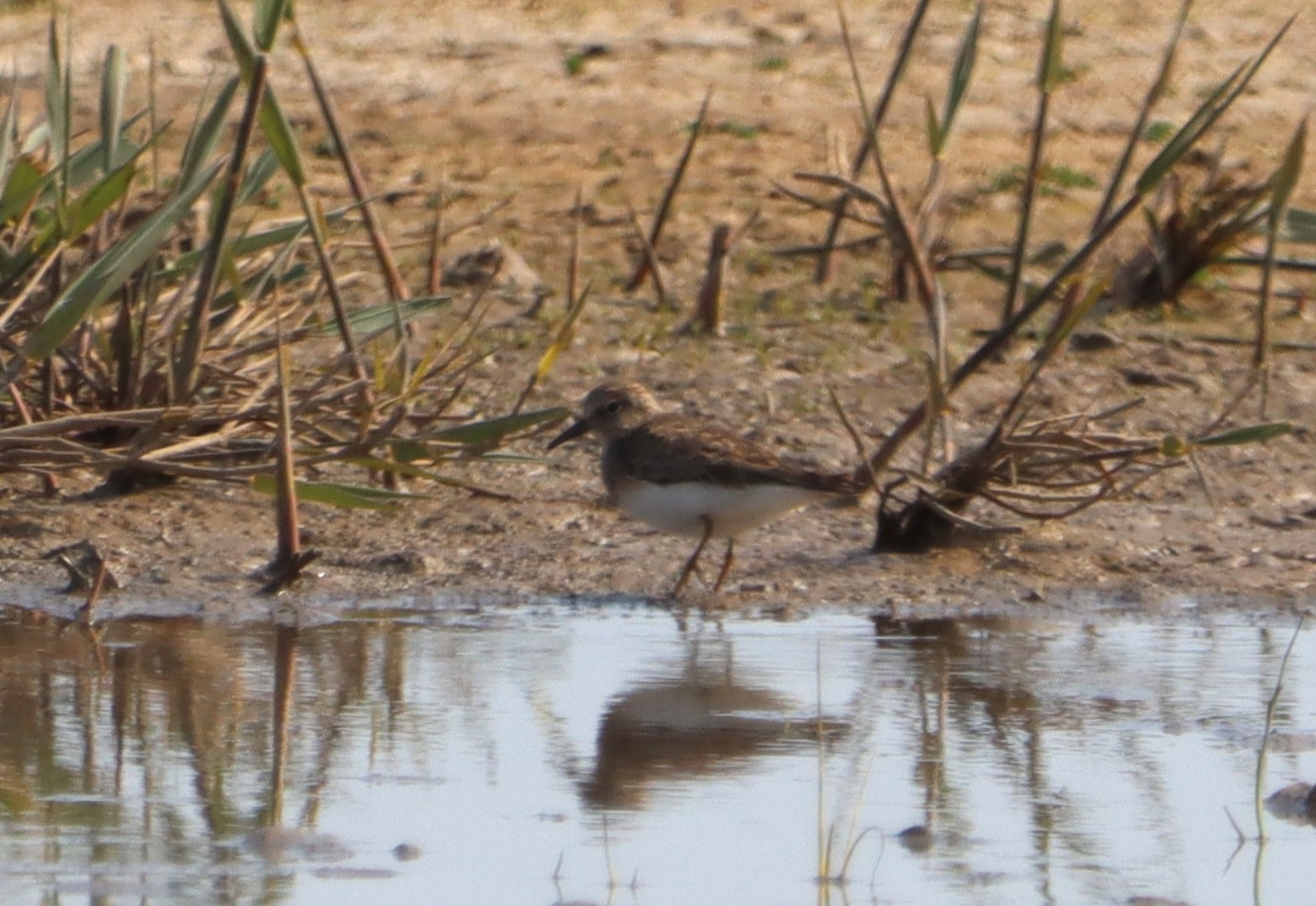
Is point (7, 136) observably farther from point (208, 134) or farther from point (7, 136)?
point (208, 134)

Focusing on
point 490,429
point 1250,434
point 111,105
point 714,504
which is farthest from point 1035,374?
point 111,105

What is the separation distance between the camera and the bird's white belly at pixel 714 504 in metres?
6.16

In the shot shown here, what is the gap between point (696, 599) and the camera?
238 inches

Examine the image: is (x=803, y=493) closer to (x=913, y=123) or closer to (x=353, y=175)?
(x=353, y=175)

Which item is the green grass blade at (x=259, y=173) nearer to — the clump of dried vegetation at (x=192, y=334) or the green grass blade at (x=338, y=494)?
the clump of dried vegetation at (x=192, y=334)

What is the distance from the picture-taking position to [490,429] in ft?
20.2

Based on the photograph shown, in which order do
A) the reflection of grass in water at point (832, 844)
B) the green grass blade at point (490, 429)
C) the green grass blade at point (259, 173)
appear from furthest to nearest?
the green grass blade at point (259, 173)
the green grass blade at point (490, 429)
the reflection of grass in water at point (832, 844)

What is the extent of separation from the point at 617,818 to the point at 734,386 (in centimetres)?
382

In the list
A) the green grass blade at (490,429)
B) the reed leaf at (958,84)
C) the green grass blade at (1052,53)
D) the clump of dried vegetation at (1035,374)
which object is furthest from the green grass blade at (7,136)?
the green grass blade at (1052,53)

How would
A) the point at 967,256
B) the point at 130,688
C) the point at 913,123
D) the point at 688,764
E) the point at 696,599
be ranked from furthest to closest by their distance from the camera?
1. the point at 913,123
2. the point at 967,256
3. the point at 696,599
4. the point at 130,688
5. the point at 688,764

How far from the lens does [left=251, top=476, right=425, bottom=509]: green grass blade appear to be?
5.84 metres

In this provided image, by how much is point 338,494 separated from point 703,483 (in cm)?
97

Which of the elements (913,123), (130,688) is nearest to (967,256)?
(913,123)

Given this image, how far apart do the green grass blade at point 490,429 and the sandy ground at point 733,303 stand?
0.31m
